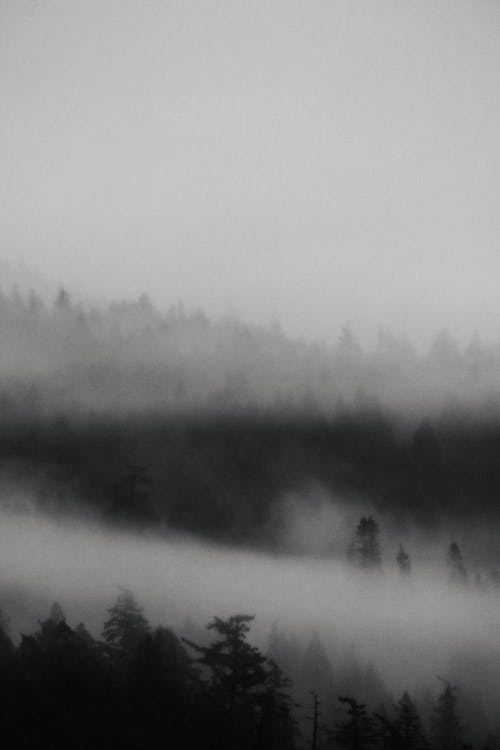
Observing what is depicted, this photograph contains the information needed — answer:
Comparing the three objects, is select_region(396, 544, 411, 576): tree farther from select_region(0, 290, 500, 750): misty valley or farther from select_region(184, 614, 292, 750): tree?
select_region(184, 614, 292, 750): tree

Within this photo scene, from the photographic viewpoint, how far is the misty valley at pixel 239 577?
191 ft

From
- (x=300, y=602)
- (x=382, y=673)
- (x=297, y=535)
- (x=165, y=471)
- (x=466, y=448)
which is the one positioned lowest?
(x=382, y=673)

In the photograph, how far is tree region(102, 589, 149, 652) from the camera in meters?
69.4

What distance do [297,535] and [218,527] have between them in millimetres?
19237

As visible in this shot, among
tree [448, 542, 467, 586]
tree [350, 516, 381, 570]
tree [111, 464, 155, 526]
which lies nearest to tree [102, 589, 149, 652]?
tree [350, 516, 381, 570]

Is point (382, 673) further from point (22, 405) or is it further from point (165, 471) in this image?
point (22, 405)

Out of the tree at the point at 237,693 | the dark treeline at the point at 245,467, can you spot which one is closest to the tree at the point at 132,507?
the dark treeline at the point at 245,467

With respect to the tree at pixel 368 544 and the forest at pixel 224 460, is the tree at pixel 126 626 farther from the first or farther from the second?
the forest at pixel 224 460

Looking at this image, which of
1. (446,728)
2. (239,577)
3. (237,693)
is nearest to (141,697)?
(237,693)

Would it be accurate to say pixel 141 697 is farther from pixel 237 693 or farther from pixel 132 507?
pixel 132 507

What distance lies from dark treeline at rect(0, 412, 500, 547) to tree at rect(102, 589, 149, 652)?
2781 inches

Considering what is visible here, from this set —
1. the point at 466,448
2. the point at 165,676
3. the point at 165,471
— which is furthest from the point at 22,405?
the point at 165,676

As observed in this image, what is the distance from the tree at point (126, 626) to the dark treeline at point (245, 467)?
7065cm

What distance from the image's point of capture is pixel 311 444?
191 m
